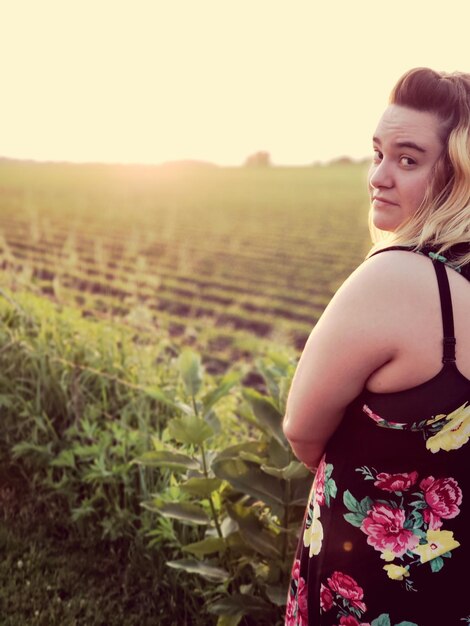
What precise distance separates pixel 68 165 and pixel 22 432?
49.6 metres

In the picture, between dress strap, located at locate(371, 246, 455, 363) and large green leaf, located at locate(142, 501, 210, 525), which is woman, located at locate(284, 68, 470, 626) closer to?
dress strap, located at locate(371, 246, 455, 363)

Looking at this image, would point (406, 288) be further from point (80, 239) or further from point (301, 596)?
point (80, 239)

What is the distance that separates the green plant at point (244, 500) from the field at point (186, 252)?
1.86m

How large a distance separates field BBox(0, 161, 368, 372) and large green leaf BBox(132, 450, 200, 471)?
6.24 ft

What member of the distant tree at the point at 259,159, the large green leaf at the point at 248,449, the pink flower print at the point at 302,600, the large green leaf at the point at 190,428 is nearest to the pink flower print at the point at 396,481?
the pink flower print at the point at 302,600

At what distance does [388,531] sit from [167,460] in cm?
100

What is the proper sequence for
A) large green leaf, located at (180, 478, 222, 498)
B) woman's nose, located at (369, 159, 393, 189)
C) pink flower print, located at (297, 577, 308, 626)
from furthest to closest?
1. large green leaf, located at (180, 478, 222, 498)
2. pink flower print, located at (297, 577, 308, 626)
3. woman's nose, located at (369, 159, 393, 189)

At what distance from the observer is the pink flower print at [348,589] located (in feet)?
4.36

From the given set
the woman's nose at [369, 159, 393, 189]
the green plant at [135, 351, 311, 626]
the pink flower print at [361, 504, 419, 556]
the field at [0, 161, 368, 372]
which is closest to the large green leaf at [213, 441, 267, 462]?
the green plant at [135, 351, 311, 626]

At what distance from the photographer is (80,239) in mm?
17219

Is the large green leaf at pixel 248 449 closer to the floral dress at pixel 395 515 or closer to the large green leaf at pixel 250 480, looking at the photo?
the large green leaf at pixel 250 480

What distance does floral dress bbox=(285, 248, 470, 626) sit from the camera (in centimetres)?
120

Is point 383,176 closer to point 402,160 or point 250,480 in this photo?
point 402,160

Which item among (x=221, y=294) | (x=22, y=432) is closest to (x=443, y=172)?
(x=22, y=432)
